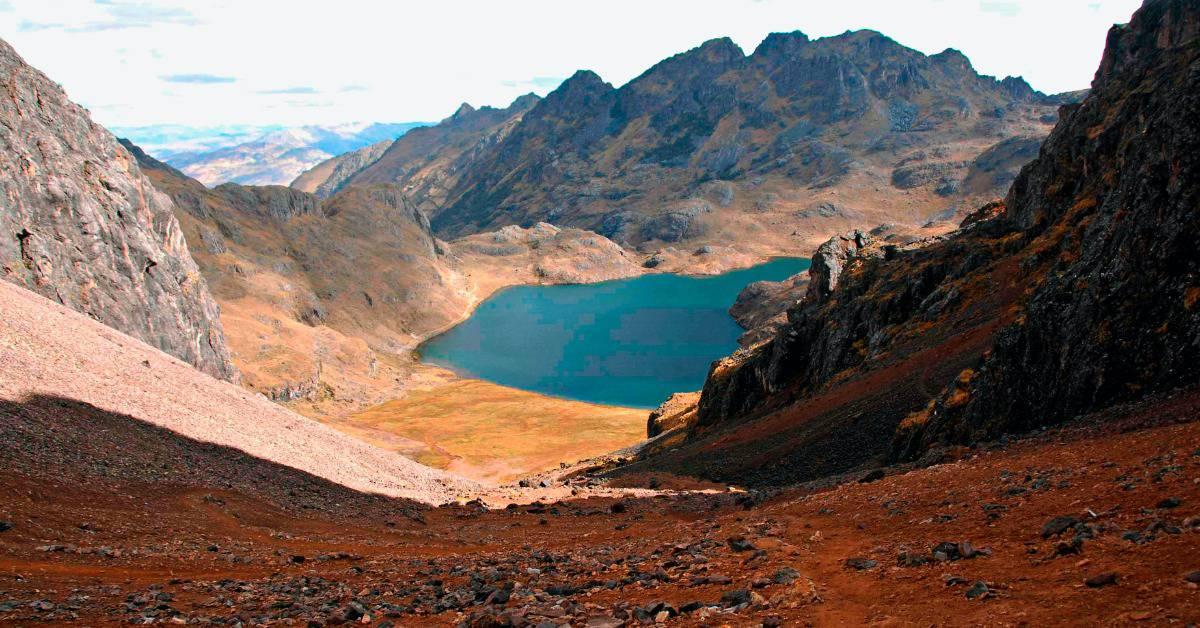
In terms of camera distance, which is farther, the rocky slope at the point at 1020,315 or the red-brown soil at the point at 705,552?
the rocky slope at the point at 1020,315

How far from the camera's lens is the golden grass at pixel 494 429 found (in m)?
106

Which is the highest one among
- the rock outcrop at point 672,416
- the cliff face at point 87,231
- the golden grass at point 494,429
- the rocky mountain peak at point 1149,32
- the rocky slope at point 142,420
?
the rocky mountain peak at point 1149,32

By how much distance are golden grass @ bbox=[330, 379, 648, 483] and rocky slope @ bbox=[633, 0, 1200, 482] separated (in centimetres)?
3623

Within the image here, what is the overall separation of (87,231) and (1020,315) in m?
105

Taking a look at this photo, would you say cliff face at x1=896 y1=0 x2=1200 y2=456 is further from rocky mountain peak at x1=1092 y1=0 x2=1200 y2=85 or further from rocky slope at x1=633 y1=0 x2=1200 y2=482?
rocky mountain peak at x1=1092 y1=0 x2=1200 y2=85

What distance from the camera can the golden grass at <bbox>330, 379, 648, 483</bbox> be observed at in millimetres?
106500

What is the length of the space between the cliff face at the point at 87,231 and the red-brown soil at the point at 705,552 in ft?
207

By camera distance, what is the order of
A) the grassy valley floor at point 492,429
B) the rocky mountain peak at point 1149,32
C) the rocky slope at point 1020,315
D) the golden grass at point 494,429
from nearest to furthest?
the rocky slope at point 1020,315
the rocky mountain peak at point 1149,32
the grassy valley floor at point 492,429
the golden grass at point 494,429

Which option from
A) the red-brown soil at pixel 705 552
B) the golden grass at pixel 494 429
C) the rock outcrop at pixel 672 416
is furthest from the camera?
the golden grass at pixel 494 429

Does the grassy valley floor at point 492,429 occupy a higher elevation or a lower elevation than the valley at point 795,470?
lower

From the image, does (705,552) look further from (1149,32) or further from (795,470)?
(1149,32)

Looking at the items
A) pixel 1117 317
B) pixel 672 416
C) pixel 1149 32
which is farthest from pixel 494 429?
pixel 1117 317

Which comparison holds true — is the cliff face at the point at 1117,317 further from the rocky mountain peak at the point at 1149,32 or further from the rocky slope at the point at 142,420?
the rocky mountain peak at the point at 1149,32

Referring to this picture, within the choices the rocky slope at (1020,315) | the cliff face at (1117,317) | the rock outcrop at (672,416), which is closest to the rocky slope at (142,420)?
the rocky slope at (1020,315)
